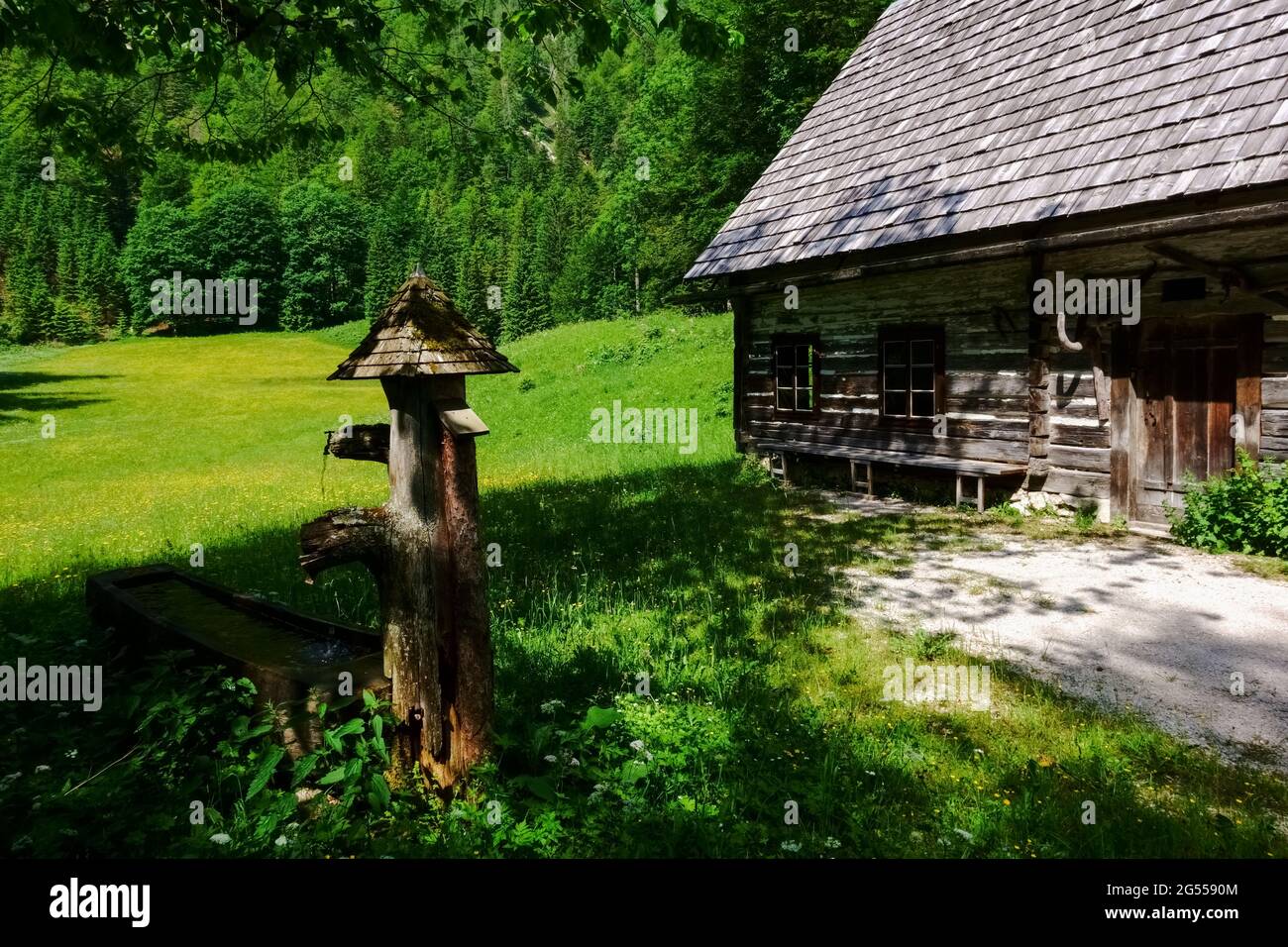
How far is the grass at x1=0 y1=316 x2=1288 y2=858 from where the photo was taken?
9.18 feet

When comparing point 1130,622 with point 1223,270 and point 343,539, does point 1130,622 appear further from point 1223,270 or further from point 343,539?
point 343,539

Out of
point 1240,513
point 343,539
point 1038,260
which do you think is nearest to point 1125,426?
point 1240,513

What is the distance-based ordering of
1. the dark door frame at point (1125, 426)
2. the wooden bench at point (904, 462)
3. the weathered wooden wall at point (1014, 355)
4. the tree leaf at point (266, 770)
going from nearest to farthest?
the tree leaf at point (266, 770) < the weathered wooden wall at point (1014, 355) < the dark door frame at point (1125, 426) < the wooden bench at point (904, 462)

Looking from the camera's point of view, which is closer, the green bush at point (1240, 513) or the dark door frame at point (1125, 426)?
the green bush at point (1240, 513)

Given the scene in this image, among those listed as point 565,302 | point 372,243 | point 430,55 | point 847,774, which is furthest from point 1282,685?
point 372,243

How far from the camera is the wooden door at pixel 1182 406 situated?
26.6 ft

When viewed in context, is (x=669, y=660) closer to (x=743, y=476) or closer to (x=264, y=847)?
(x=264, y=847)

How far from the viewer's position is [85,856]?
2461 millimetres

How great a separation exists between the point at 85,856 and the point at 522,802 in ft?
4.73

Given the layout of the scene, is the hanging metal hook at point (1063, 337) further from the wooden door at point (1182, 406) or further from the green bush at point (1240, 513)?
the green bush at point (1240, 513)

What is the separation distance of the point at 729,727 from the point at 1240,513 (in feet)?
23.1

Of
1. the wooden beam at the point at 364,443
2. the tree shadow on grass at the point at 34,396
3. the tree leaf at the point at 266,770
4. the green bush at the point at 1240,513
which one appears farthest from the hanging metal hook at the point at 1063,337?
the tree shadow on grass at the point at 34,396

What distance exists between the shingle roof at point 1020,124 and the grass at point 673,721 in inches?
156

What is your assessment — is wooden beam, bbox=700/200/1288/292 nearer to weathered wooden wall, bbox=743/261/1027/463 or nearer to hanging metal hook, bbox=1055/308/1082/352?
weathered wooden wall, bbox=743/261/1027/463
